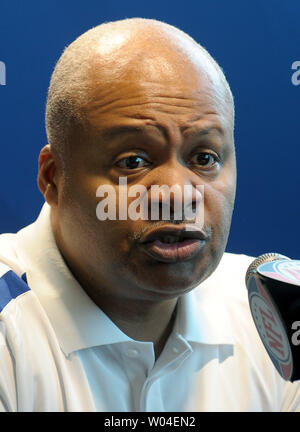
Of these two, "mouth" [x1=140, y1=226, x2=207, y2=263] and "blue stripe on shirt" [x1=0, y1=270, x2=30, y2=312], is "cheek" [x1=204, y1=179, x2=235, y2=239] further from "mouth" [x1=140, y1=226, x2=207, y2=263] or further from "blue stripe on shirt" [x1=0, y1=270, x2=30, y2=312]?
"blue stripe on shirt" [x1=0, y1=270, x2=30, y2=312]

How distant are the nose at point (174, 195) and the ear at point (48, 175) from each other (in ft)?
0.74

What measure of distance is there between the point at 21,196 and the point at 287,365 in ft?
3.05

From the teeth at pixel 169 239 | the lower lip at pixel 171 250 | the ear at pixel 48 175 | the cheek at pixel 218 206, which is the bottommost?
the lower lip at pixel 171 250

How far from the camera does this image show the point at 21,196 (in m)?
1.67

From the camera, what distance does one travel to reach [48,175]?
1235 mm

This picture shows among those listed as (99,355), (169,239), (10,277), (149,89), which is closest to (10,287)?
(10,277)

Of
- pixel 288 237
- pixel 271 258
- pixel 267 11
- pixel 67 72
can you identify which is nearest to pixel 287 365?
pixel 271 258

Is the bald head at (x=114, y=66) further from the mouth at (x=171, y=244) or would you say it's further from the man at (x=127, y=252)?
the mouth at (x=171, y=244)

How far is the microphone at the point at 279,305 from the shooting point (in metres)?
0.88

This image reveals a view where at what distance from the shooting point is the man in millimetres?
1084

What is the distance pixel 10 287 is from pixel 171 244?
0.98 ft

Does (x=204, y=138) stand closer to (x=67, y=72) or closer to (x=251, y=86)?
(x=67, y=72)

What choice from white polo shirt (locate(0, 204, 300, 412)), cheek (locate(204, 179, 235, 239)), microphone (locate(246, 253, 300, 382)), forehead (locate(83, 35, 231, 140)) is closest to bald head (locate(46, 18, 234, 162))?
forehead (locate(83, 35, 231, 140))

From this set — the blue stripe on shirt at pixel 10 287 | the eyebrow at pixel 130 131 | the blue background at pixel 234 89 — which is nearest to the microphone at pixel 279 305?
the eyebrow at pixel 130 131
